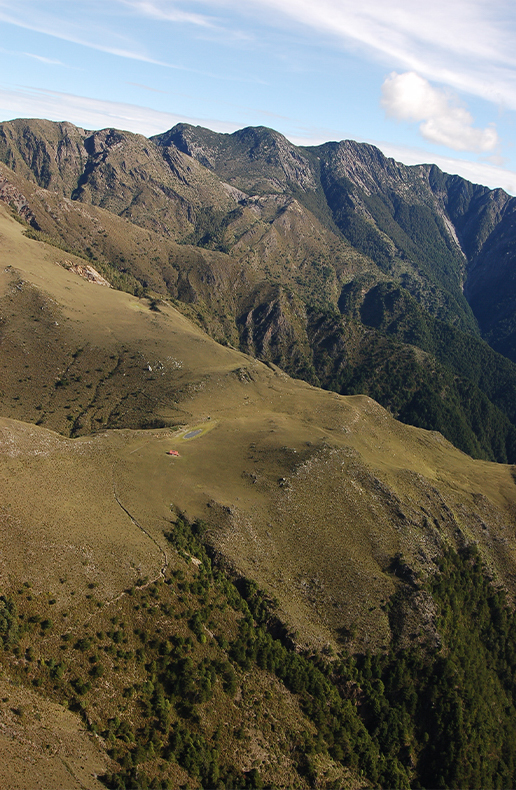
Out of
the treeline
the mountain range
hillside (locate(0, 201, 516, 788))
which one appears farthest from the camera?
the mountain range

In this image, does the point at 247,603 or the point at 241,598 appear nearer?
the point at 247,603

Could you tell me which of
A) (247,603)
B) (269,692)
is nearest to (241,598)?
(247,603)

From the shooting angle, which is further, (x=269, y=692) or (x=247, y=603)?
(x=247, y=603)

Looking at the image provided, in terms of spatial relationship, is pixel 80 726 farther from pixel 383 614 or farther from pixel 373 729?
pixel 383 614

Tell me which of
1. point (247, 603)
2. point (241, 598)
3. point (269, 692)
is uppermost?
point (241, 598)

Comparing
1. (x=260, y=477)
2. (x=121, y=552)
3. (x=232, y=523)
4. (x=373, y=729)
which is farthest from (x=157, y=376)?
(x=373, y=729)

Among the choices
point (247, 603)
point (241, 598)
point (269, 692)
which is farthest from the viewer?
point (241, 598)

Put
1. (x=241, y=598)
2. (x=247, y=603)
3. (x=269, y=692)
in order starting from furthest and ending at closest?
(x=241, y=598), (x=247, y=603), (x=269, y=692)

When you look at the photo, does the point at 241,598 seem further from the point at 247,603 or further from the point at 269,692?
the point at 269,692

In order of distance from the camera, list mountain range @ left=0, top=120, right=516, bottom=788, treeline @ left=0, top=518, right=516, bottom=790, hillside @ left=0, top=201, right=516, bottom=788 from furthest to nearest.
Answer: mountain range @ left=0, top=120, right=516, bottom=788
hillside @ left=0, top=201, right=516, bottom=788
treeline @ left=0, top=518, right=516, bottom=790

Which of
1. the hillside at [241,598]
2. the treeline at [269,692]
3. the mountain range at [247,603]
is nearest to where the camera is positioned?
the treeline at [269,692]

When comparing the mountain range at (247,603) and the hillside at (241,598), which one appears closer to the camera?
the hillside at (241,598)

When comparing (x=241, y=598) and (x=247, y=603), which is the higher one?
(x=241, y=598)
